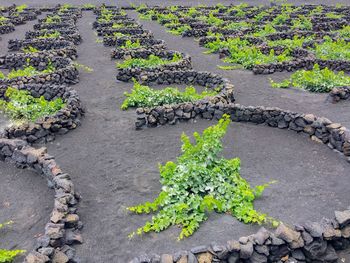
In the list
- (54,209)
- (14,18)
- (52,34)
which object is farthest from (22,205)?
(14,18)

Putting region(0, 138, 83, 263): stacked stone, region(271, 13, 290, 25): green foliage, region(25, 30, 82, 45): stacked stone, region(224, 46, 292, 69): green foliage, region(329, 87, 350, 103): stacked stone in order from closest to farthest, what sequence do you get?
region(0, 138, 83, 263): stacked stone
region(329, 87, 350, 103): stacked stone
region(224, 46, 292, 69): green foliage
region(25, 30, 82, 45): stacked stone
region(271, 13, 290, 25): green foliage

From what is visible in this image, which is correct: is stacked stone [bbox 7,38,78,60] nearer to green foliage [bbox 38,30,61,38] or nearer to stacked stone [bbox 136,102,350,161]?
green foliage [bbox 38,30,61,38]

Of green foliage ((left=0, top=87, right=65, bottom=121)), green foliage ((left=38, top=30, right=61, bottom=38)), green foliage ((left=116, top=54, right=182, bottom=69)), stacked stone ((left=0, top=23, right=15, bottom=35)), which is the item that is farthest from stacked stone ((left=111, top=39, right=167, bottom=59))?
stacked stone ((left=0, top=23, right=15, bottom=35))

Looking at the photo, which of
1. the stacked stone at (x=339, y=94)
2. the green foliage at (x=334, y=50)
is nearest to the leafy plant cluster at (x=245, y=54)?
the green foliage at (x=334, y=50)

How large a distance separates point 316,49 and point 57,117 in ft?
53.9

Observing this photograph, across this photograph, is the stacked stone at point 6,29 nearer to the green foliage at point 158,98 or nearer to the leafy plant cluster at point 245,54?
the leafy plant cluster at point 245,54

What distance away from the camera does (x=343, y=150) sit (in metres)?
10.9

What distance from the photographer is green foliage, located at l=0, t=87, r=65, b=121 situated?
45.1ft

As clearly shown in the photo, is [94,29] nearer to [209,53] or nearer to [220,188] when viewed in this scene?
[209,53]

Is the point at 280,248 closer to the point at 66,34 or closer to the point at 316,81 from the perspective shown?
the point at 316,81

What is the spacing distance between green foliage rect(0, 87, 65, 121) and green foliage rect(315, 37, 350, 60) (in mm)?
14703

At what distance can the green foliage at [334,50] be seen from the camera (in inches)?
824

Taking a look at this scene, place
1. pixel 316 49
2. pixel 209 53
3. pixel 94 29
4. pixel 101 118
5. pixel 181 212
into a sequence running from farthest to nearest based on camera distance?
pixel 94 29, pixel 209 53, pixel 316 49, pixel 101 118, pixel 181 212

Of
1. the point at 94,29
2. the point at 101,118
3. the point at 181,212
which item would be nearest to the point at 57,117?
the point at 101,118
